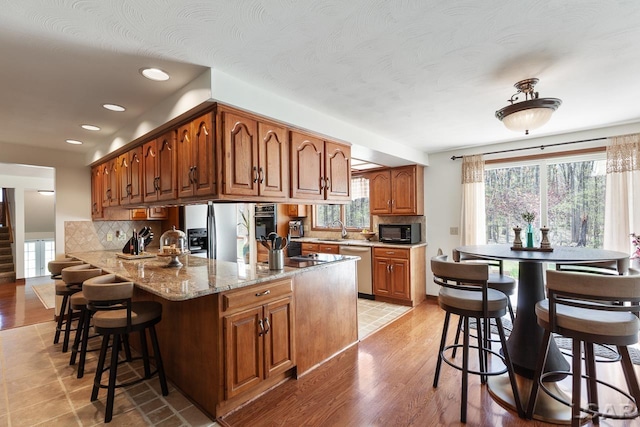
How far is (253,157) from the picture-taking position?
8.04 feet

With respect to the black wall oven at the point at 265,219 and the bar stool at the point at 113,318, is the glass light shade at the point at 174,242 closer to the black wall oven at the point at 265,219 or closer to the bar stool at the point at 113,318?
the bar stool at the point at 113,318

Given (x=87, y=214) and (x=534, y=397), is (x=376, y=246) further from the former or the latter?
(x=87, y=214)

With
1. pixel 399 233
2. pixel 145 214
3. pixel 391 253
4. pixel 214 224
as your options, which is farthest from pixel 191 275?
pixel 399 233

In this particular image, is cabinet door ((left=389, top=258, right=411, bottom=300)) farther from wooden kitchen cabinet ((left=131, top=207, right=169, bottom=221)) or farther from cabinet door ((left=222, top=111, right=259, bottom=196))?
wooden kitchen cabinet ((left=131, top=207, right=169, bottom=221))

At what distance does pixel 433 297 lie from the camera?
4895 millimetres

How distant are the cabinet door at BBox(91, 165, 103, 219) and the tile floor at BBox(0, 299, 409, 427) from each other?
72.9 inches

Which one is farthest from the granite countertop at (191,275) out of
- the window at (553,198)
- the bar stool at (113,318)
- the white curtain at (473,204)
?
the window at (553,198)

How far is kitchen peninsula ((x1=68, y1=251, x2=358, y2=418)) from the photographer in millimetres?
1992

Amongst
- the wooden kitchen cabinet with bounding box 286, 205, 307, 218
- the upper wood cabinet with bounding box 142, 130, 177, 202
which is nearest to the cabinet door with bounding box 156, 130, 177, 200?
the upper wood cabinet with bounding box 142, 130, 177, 202

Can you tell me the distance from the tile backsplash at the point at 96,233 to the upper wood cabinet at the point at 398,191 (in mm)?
3712

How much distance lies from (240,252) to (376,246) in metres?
3.57

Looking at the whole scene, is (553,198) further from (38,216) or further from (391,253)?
(38,216)

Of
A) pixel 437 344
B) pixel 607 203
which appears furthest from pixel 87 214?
pixel 607 203

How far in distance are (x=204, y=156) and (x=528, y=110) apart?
2.43m
